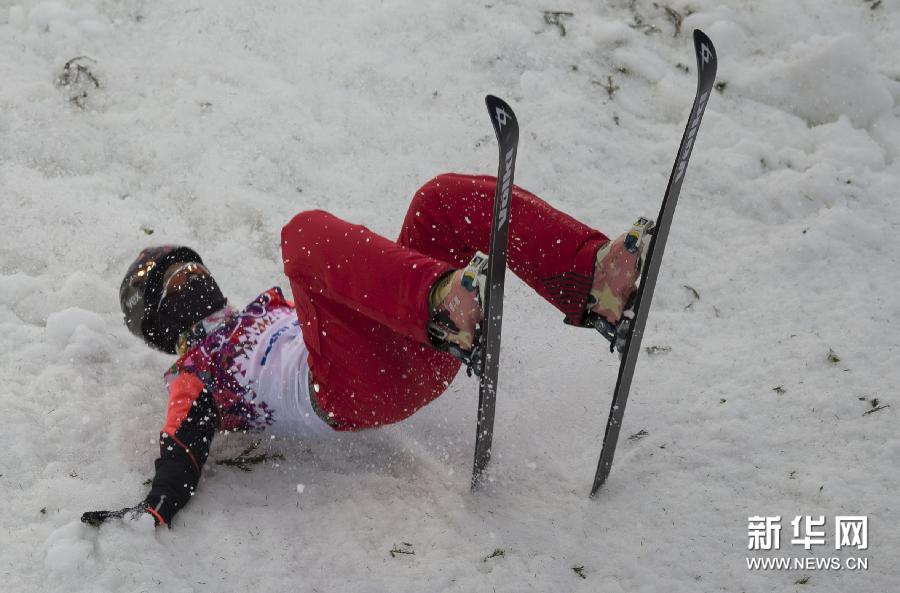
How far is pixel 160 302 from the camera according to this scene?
9.28 ft

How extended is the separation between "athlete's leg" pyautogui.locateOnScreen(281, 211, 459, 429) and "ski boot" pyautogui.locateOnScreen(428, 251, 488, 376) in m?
0.04

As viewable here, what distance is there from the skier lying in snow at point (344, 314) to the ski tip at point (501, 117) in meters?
0.33

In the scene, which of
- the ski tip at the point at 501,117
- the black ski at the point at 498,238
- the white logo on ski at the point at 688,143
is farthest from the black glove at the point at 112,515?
the white logo on ski at the point at 688,143

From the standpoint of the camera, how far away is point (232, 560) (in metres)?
2.34

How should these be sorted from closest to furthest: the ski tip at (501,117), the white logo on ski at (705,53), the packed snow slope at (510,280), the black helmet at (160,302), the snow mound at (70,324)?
the ski tip at (501,117) < the white logo on ski at (705,53) < the packed snow slope at (510,280) < the black helmet at (160,302) < the snow mound at (70,324)

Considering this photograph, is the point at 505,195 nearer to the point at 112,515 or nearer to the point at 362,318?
the point at 362,318

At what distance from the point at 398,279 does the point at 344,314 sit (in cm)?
Result: 35

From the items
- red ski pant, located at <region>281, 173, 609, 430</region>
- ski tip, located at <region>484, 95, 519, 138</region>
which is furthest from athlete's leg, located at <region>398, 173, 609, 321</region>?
ski tip, located at <region>484, 95, 519, 138</region>

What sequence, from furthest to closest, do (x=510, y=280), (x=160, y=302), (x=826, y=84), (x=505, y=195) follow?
(x=826, y=84) < (x=510, y=280) < (x=160, y=302) < (x=505, y=195)

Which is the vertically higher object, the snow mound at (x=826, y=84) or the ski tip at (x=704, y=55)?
the ski tip at (x=704, y=55)

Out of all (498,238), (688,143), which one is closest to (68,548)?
(498,238)

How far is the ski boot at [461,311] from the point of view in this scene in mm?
2094

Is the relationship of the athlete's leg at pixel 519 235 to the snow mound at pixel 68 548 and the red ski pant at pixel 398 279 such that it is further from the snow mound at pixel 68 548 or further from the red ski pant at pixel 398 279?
the snow mound at pixel 68 548

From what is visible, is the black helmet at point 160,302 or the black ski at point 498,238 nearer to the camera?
the black ski at point 498,238
